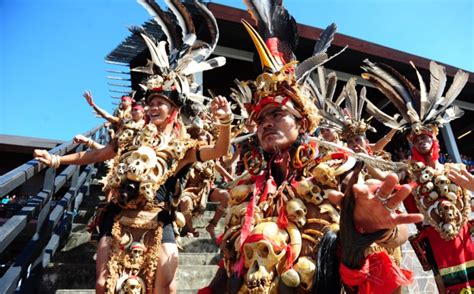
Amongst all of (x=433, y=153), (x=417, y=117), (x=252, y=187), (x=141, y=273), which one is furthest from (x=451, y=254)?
(x=141, y=273)

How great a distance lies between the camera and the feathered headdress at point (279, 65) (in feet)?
7.74

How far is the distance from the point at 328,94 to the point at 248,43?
631cm

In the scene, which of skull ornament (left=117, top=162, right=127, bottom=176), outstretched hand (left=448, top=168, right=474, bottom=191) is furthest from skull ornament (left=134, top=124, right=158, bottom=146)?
outstretched hand (left=448, top=168, right=474, bottom=191)

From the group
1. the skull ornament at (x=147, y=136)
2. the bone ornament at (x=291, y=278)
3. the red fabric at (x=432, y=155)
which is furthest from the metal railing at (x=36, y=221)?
the red fabric at (x=432, y=155)

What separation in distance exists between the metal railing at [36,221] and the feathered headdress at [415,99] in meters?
3.19

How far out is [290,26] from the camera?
2896 millimetres

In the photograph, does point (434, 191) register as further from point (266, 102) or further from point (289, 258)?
point (289, 258)

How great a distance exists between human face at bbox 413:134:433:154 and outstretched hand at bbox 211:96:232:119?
2.23 meters

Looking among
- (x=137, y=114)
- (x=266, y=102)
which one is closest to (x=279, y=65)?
(x=266, y=102)

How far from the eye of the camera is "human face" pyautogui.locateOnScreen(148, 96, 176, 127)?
119 inches

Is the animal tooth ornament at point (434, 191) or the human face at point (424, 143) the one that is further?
the human face at point (424, 143)

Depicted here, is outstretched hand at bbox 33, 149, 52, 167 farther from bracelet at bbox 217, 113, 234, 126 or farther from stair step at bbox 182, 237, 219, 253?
stair step at bbox 182, 237, 219, 253

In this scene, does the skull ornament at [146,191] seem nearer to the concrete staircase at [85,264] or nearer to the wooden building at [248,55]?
the concrete staircase at [85,264]

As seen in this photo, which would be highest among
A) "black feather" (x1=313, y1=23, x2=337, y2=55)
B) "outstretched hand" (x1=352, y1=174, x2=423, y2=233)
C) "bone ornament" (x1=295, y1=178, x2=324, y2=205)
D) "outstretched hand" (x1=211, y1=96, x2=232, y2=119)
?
"black feather" (x1=313, y1=23, x2=337, y2=55)
